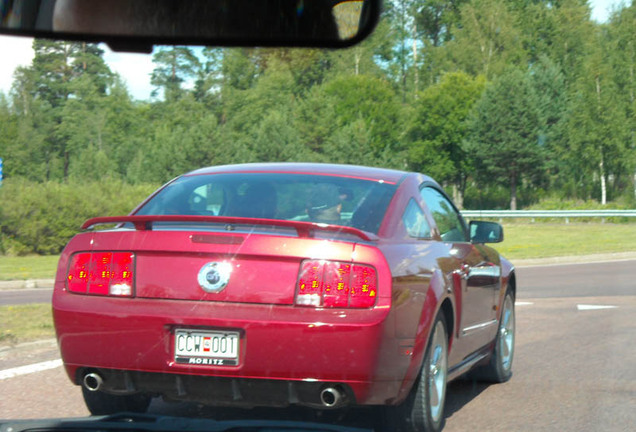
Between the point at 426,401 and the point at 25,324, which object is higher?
the point at 426,401

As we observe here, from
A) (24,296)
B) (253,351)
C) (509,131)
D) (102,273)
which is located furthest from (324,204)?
(509,131)

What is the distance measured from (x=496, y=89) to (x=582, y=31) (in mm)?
12395

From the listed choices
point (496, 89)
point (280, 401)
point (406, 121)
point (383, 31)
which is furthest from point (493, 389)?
Answer: point (406, 121)

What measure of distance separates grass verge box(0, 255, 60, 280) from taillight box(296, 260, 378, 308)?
14.8m

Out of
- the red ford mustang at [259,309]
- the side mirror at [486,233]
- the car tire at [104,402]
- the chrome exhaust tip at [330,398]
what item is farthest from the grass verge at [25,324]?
the chrome exhaust tip at [330,398]

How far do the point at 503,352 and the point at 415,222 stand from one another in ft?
7.58

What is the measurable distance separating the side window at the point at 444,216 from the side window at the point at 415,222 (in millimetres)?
232

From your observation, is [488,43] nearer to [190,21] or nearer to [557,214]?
[557,214]

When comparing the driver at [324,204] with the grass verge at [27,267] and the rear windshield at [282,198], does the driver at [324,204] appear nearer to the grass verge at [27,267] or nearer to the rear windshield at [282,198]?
the rear windshield at [282,198]

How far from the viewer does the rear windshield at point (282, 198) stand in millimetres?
5375

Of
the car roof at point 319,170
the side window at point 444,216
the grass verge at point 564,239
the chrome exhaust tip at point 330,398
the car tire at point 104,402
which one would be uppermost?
the car roof at point 319,170

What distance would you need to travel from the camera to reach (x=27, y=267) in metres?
21.7

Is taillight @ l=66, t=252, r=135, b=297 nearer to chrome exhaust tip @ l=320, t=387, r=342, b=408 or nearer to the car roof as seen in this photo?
chrome exhaust tip @ l=320, t=387, r=342, b=408

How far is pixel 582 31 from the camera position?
258 ft
